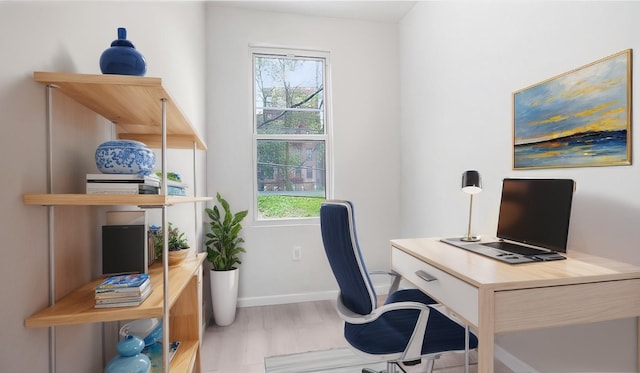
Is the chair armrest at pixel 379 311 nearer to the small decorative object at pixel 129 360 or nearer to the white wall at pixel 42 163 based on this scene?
the small decorative object at pixel 129 360

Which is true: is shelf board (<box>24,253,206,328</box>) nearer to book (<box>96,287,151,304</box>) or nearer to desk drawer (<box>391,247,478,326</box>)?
book (<box>96,287,151,304</box>)

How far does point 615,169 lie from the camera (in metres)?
1.41

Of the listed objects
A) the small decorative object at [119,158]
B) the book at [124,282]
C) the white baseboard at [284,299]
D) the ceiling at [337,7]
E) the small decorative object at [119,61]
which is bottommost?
the white baseboard at [284,299]

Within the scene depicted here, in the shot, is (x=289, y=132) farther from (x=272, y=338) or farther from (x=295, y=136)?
(x=272, y=338)

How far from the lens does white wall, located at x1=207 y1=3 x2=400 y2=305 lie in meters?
3.05

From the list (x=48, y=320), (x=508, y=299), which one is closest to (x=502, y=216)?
(x=508, y=299)

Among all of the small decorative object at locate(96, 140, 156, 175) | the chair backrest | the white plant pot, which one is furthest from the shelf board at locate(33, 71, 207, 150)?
the white plant pot

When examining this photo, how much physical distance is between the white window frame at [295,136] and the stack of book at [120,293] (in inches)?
83.6

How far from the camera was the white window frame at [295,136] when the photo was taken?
10.4ft

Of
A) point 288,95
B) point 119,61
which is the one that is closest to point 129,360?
point 119,61

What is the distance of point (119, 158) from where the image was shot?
3.39 ft

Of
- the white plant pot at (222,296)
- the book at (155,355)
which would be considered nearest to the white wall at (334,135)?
the white plant pot at (222,296)

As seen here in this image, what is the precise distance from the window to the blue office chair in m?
1.84

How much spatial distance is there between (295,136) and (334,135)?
414mm
